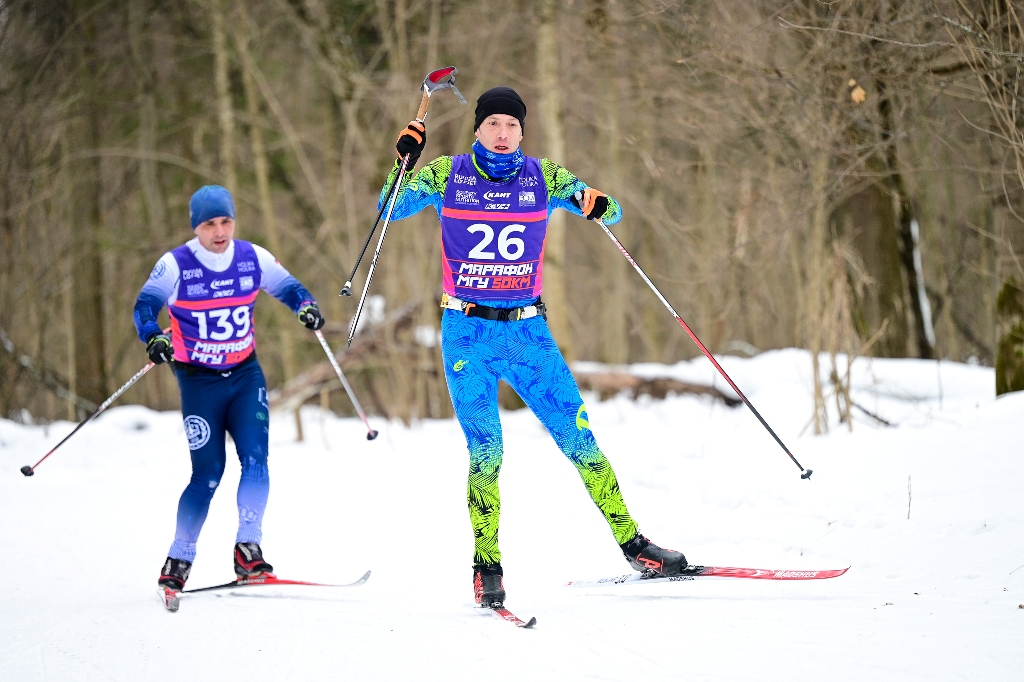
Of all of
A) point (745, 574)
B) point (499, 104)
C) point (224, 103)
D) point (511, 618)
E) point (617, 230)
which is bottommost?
point (511, 618)

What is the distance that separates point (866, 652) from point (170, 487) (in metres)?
6.63

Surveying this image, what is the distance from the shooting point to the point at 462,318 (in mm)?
4094

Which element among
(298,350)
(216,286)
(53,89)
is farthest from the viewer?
(298,350)

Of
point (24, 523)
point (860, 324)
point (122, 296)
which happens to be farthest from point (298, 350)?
point (860, 324)

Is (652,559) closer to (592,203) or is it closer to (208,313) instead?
(592,203)

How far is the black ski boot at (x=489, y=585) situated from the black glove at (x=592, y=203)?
161 centimetres

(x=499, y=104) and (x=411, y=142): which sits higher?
(x=499, y=104)

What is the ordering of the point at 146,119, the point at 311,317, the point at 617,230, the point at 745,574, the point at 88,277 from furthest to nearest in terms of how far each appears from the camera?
the point at 617,230 < the point at 146,119 < the point at 88,277 < the point at 311,317 < the point at 745,574

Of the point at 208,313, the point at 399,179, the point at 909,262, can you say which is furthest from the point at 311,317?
the point at 909,262

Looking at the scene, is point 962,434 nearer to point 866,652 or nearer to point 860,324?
point 860,324

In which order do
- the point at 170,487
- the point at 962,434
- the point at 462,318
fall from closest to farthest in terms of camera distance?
the point at 462,318 < the point at 962,434 < the point at 170,487

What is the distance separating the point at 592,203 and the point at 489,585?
1.74 m

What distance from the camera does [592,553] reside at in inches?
208

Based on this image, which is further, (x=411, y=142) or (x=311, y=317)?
(x=311, y=317)
